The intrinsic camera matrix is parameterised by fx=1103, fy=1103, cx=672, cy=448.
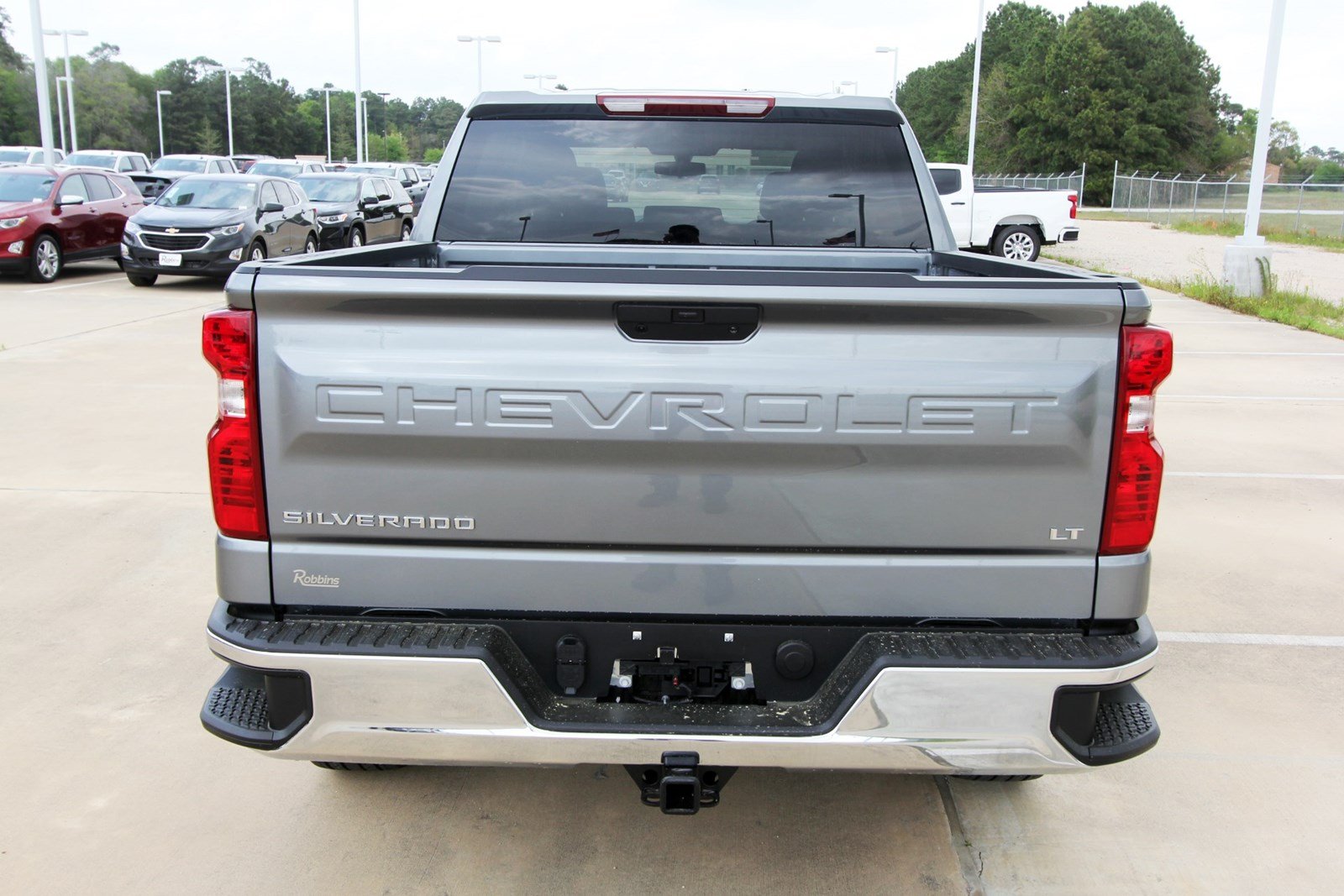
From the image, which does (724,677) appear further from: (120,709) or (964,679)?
(120,709)

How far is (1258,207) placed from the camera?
54.1 feet

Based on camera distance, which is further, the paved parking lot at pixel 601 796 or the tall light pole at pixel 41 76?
the tall light pole at pixel 41 76

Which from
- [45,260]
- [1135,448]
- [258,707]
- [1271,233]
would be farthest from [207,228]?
[1271,233]

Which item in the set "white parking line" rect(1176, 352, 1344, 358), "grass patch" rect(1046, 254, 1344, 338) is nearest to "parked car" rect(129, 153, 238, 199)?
"grass patch" rect(1046, 254, 1344, 338)

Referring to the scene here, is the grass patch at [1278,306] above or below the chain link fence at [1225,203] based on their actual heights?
below

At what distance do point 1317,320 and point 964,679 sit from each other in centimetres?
Answer: 1514

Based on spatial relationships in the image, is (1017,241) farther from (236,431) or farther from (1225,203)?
(1225,203)

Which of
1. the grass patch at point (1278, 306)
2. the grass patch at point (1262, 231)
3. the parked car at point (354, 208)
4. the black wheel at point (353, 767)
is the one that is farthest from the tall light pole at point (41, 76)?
the grass patch at point (1262, 231)

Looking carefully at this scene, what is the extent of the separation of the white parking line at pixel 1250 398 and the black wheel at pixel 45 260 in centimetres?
1593

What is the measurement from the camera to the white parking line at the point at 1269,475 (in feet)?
24.6

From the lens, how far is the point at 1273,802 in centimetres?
359

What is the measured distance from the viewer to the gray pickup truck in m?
2.48

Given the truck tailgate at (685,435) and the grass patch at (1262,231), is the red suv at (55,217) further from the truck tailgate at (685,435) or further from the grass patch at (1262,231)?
the grass patch at (1262,231)

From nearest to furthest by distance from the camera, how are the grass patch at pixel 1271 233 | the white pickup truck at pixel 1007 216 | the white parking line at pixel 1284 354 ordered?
the white parking line at pixel 1284 354 → the white pickup truck at pixel 1007 216 → the grass patch at pixel 1271 233
